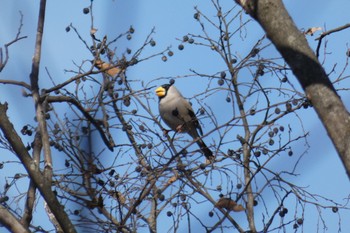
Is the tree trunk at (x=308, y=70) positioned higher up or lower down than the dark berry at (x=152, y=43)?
lower down

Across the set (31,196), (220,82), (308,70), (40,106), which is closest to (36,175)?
(31,196)

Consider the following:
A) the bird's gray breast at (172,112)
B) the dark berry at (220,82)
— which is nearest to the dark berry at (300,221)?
the dark berry at (220,82)

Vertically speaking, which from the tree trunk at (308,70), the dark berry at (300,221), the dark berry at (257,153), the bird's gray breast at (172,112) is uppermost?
the bird's gray breast at (172,112)

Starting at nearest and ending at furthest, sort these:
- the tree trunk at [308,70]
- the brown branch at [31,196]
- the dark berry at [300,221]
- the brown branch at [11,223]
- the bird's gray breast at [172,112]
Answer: the tree trunk at [308,70]
the brown branch at [11,223]
the brown branch at [31,196]
the dark berry at [300,221]
the bird's gray breast at [172,112]

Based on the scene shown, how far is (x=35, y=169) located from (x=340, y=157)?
1.41 m

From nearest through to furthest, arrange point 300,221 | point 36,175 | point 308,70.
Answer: point 308,70 → point 36,175 → point 300,221

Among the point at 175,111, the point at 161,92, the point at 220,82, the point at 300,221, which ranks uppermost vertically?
the point at 161,92

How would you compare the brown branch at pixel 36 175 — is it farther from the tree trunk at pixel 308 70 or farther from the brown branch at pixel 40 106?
the tree trunk at pixel 308 70

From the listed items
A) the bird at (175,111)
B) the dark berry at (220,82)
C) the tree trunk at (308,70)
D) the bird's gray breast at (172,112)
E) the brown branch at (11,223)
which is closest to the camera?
the tree trunk at (308,70)

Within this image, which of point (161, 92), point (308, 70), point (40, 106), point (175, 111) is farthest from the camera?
point (161, 92)

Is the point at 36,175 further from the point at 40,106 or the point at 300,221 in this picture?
the point at 300,221

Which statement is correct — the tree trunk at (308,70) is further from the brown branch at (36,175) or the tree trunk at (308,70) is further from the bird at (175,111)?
the bird at (175,111)

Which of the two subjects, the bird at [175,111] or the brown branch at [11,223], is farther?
the bird at [175,111]

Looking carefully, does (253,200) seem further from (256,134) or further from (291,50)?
(291,50)
